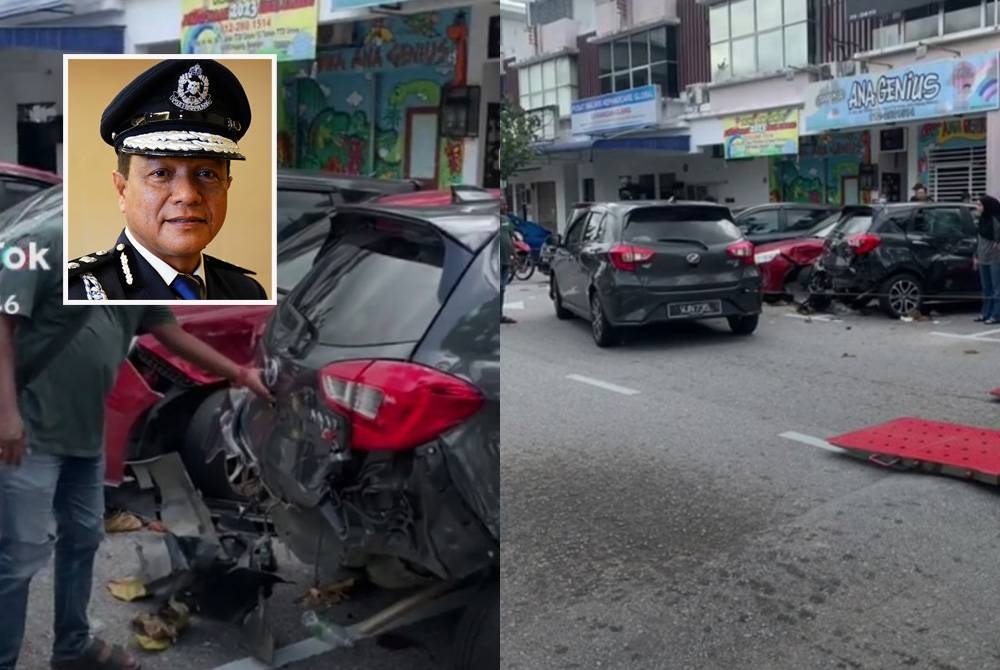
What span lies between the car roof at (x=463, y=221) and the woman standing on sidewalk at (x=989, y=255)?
0.77 metres

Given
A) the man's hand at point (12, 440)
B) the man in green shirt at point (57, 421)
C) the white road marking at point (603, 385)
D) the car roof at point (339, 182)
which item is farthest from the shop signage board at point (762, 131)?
the man's hand at point (12, 440)

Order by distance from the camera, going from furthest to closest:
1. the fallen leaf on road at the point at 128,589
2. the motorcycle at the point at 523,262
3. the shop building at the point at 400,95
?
1. the motorcycle at the point at 523,262
2. the fallen leaf on road at the point at 128,589
3. the shop building at the point at 400,95

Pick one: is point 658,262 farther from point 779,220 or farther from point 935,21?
point 935,21

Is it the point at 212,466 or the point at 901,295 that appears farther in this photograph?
the point at 901,295

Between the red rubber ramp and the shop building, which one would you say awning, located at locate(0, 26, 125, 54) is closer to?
the shop building

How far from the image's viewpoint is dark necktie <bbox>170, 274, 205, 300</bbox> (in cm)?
121

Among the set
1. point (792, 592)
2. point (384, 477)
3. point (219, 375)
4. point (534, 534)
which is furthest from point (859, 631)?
point (219, 375)

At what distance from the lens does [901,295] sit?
1.65m

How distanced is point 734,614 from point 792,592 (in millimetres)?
111

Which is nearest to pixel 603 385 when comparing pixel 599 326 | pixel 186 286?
pixel 599 326

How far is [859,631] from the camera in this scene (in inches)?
73.9

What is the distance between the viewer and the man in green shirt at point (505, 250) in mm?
1245

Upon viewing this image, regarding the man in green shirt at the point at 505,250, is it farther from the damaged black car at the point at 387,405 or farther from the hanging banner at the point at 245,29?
the hanging banner at the point at 245,29

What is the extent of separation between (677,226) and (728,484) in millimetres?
427
